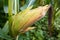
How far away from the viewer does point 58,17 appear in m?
1.61

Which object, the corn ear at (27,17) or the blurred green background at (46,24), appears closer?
the corn ear at (27,17)

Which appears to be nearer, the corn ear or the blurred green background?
the corn ear

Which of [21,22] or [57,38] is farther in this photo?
[57,38]

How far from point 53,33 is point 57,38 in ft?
0.32

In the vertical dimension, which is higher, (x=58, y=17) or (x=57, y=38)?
(x=58, y=17)

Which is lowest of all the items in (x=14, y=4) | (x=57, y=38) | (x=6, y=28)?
(x=57, y=38)

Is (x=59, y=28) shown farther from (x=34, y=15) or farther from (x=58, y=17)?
(x=34, y=15)

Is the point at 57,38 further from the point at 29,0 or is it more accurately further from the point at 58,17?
the point at 29,0

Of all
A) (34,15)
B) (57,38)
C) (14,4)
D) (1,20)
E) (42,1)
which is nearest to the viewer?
(34,15)

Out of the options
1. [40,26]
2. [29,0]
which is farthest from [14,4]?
[40,26]

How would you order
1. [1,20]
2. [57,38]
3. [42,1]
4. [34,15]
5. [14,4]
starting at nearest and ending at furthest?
[34,15]
[14,4]
[1,20]
[57,38]
[42,1]

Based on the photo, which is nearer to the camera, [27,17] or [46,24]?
[27,17]

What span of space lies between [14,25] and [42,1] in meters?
0.65

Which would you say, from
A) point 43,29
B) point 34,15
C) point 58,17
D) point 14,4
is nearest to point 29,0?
point 14,4
